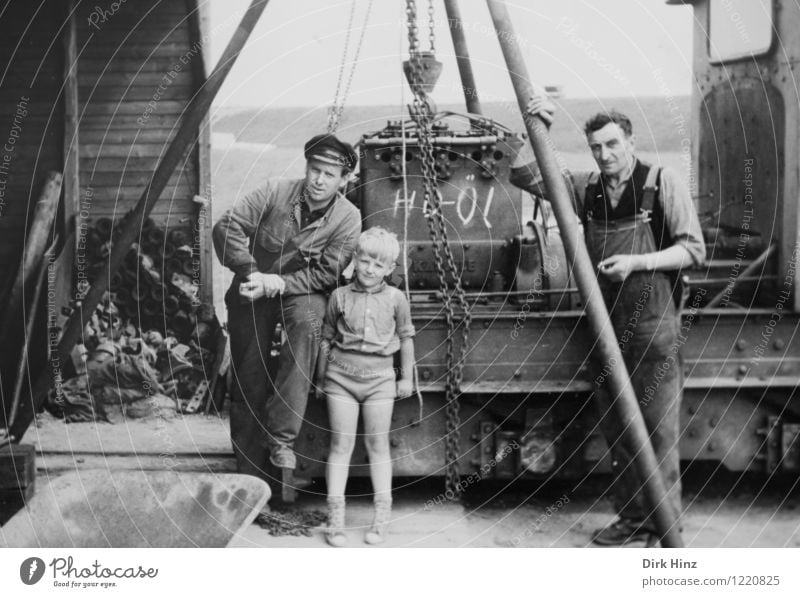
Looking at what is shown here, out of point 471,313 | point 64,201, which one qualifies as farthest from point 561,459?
point 64,201

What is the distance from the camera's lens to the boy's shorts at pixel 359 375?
3.69m

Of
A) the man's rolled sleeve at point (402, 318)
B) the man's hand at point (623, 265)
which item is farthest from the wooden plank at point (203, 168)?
the man's hand at point (623, 265)

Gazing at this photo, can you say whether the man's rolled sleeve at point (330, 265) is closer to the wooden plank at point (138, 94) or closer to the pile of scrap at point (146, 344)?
the pile of scrap at point (146, 344)

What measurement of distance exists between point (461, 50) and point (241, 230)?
1130 mm

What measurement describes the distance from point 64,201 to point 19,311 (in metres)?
0.61

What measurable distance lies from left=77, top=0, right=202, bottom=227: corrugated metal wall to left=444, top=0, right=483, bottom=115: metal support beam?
1527mm

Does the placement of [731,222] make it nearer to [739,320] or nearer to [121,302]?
[739,320]

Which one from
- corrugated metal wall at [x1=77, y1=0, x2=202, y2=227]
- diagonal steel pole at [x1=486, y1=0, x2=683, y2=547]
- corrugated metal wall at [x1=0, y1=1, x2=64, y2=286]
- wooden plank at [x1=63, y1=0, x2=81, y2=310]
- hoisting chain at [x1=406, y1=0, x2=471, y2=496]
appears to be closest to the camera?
diagonal steel pole at [x1=486, y1=0, x2=683, y2=547]

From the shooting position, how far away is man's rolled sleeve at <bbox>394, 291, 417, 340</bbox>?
3701 millimetres

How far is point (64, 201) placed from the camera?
15.8 ft

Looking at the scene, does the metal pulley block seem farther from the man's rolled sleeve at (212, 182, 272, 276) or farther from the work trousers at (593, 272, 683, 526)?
the work trousers at (593, 272, 683, 526)

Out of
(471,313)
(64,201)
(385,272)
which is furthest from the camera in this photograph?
(64,201)

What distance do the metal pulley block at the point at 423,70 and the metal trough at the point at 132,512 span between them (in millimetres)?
1644
